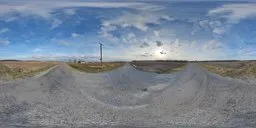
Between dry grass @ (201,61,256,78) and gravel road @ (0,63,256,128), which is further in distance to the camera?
dry grass @ (201,61,256,78)

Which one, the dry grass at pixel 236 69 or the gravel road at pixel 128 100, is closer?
the gravel road at pixel 128 100

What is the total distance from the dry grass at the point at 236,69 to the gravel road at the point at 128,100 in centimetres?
80

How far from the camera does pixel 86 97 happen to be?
276 feet

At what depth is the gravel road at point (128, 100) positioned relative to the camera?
213 feet

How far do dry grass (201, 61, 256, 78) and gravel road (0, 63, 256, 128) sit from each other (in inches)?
31.4

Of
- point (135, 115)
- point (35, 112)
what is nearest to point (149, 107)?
point (135, 115)

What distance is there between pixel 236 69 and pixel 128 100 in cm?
1064

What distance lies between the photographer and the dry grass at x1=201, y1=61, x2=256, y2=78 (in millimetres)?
74762

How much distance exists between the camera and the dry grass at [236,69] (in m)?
74.8

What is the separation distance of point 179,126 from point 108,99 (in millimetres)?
19266

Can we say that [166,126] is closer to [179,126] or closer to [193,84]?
[179,126]

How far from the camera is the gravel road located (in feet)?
213

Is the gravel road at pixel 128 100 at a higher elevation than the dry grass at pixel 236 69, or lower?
lower

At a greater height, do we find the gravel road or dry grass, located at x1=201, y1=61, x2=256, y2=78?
dry grass, located at x1=201, y1=61, x2=256, y2=78
